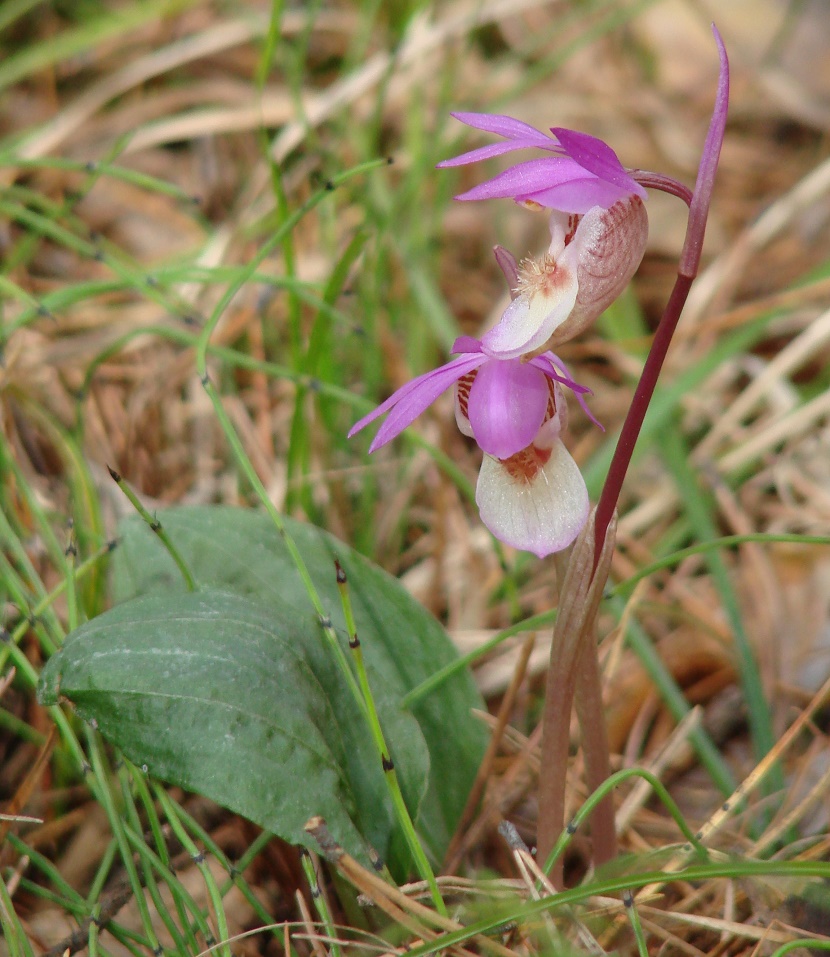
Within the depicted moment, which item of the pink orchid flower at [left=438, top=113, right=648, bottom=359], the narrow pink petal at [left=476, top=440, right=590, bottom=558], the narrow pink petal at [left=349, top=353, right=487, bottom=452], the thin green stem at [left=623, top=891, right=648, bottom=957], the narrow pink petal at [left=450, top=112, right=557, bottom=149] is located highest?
the narrow pink petal at [left=450, top=112, right=557, bottom=149]

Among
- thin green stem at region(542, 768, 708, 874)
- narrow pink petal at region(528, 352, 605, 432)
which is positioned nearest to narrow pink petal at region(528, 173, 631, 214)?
narrow pink petal at region(528, 352, 605, 432)

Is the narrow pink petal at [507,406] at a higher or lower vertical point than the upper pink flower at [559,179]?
lower

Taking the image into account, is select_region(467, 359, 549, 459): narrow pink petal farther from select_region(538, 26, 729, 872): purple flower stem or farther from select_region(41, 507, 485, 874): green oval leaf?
select_region(41, 507, 485, 874): green oval leaf

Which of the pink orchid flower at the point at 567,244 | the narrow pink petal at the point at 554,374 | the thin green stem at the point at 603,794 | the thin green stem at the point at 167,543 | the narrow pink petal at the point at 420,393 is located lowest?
the thin green stem at the point at 603,794

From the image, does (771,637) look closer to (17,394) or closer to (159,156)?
(17,394)

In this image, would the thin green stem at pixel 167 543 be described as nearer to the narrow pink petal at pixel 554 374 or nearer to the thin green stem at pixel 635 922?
the narrow pink petal at pixel 554 374

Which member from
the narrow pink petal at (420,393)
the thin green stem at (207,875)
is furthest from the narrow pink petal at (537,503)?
the thin green stem at (207,875)

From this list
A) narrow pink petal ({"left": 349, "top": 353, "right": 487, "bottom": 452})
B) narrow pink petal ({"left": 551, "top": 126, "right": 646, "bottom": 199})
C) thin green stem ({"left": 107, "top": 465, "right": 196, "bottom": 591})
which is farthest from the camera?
thin green stem ({"left": 107, "top": 465, "right": 196, "bottom": 591})
